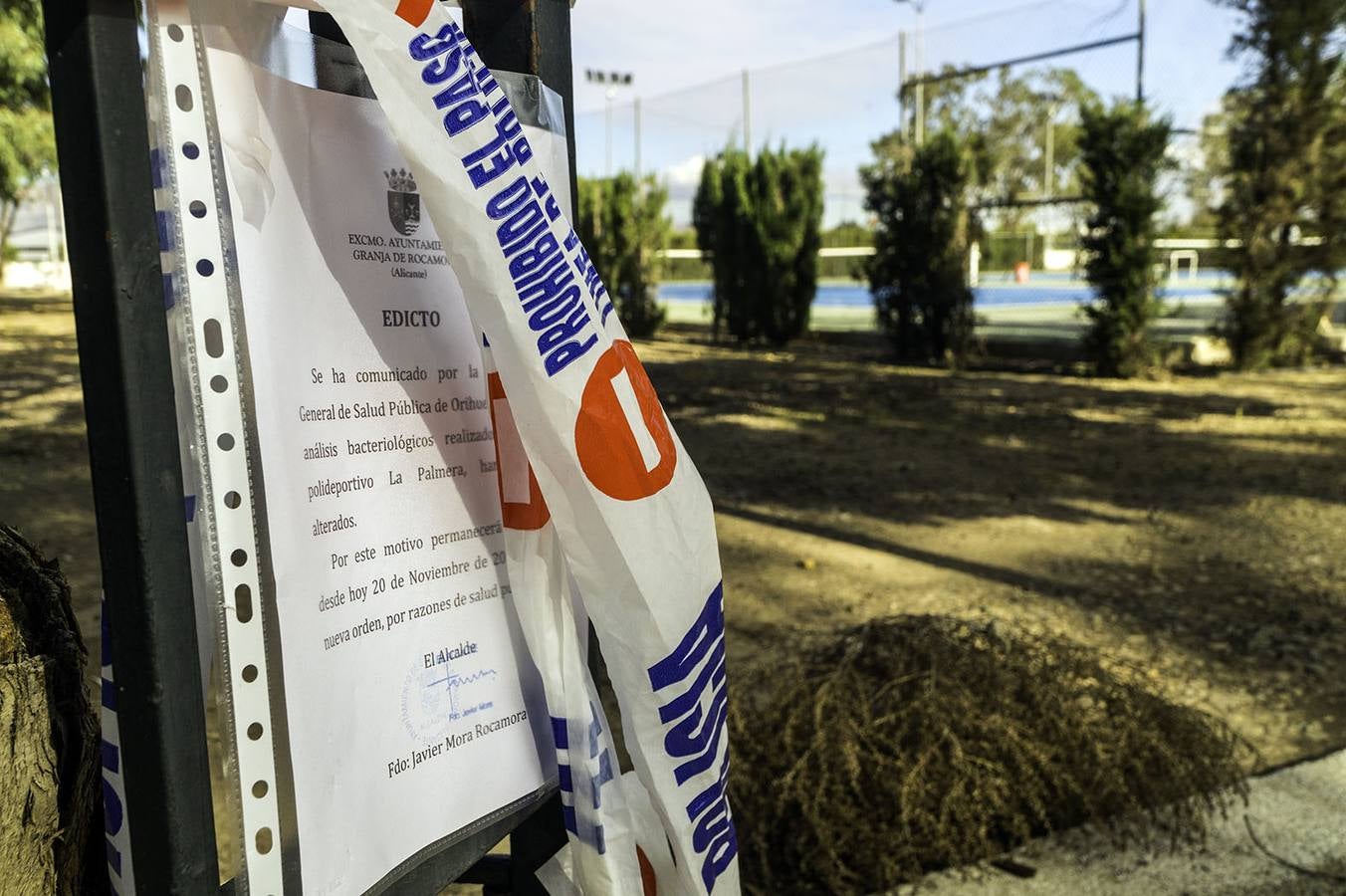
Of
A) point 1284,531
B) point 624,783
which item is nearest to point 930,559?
point 1284,531

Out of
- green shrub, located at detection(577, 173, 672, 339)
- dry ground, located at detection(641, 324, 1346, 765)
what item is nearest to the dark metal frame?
dry ground, located at detection(641, 324, 1346, 765)

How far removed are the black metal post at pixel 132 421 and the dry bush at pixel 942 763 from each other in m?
1.91

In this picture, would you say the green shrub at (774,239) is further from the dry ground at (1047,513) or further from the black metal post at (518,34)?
the black metal post at (518,34)

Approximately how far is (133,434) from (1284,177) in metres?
14.3

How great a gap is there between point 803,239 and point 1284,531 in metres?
13.1

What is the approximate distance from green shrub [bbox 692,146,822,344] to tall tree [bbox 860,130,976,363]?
308 centimetres

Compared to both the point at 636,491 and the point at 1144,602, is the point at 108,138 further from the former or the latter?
the point at 1144,602

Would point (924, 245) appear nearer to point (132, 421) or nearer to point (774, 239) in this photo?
point (774, 239)

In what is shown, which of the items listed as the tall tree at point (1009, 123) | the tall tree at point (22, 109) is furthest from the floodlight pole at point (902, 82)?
the tall tree at point (22, 109)

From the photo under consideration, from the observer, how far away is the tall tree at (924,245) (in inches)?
556

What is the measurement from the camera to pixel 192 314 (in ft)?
2.96

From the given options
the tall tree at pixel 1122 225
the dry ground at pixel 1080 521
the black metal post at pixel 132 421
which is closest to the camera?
the black metal post at pixel 132 421

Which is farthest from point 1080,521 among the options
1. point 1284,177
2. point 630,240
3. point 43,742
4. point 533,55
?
point 630,240

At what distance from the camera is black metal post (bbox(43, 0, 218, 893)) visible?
0.85 metres
